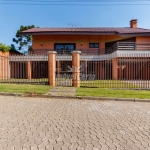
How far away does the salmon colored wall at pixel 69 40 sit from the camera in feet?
69.4

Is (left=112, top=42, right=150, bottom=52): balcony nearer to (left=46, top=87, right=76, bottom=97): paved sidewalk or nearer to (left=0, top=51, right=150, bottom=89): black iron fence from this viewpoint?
(left=0, top=51, right=150, bottom=89): black iron fence

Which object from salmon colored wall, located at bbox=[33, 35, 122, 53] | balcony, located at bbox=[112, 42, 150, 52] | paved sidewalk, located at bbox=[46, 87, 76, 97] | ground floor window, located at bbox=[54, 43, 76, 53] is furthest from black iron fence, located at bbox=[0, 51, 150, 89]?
paved sidewalk, located at bbox=[46, 87, 76, 97]

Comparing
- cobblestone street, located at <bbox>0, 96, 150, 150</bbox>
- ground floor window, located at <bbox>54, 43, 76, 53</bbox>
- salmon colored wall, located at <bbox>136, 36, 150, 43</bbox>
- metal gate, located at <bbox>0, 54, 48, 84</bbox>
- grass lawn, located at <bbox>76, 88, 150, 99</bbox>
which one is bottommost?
cobblestone street, located at <bbox>0, 96, 150, 150</bbox>

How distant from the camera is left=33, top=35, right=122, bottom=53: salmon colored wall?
69.4 ft

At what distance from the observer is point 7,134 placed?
3850 millimetres

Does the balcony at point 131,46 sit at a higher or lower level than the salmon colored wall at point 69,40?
lower

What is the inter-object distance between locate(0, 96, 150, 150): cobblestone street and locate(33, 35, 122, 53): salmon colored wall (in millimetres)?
15841

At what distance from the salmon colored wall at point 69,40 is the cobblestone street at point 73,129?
1584 cm

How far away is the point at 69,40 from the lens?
69.8ft

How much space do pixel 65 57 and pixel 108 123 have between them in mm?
14621

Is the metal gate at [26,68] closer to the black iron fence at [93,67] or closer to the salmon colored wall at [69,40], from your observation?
the black iron fence at [93,67]

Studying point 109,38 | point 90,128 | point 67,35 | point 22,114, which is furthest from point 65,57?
point 90,128

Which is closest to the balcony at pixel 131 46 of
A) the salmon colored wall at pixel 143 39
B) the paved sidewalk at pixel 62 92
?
the salmon colored wall at pixel 143 39

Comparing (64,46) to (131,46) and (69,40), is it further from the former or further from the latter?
(131,46)
